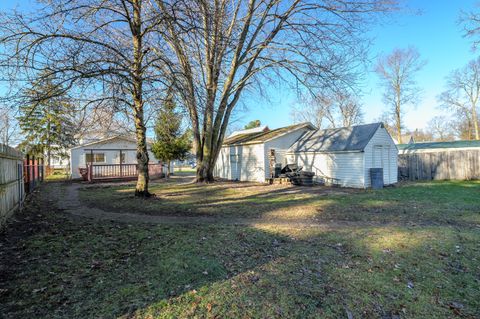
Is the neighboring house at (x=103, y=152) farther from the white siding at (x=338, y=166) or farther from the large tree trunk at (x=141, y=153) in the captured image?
the white siding at (x=338, y=166)

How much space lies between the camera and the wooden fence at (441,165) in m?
17.5

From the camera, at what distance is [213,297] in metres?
2.99

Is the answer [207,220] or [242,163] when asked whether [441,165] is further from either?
[207,220]

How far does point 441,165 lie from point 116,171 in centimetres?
2363

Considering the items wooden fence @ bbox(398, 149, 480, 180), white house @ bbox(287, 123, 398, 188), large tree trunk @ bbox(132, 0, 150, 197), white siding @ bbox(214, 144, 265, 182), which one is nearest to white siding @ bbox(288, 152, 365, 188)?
white house @ bbox(287, 123, 398, 188)

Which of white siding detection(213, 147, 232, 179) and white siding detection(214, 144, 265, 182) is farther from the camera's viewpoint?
white siding detection(213, 147, 232, 179)

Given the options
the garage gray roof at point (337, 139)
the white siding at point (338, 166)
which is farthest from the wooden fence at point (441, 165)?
the white siding at point (338, 166)

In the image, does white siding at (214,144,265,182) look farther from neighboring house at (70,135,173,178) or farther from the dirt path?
the dirt path

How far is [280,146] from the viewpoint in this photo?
729 inches

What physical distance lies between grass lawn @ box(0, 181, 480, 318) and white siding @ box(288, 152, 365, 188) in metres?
8.06

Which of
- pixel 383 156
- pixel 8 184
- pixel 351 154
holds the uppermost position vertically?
pixel 351 154

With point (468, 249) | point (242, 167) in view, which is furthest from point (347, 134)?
point (468, 249)

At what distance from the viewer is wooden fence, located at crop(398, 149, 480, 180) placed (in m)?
17.5

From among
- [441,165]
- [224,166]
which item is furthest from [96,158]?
[441,165]
